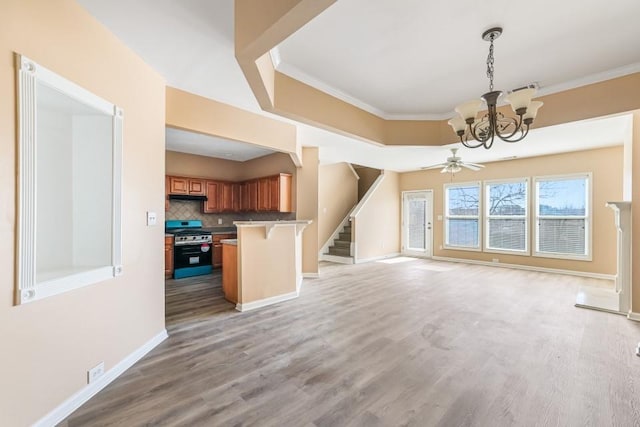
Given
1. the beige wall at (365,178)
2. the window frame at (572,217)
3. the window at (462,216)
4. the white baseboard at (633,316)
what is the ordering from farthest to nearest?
the beige wall at (365,178)
the window at (462,216)
the window frame at (572,217)
the white baseboard at (633,316)

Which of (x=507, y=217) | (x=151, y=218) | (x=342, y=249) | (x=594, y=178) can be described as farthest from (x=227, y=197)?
(x=594, y=178)

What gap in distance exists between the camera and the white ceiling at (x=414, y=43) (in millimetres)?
2086

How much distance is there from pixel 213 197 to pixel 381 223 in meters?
4.68

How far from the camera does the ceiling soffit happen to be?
1638mm

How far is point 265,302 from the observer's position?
150 inches

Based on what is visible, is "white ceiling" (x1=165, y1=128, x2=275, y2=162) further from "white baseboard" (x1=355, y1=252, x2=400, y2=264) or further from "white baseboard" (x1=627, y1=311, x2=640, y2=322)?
"white baseboard" (x1=627, y1=311, x2=640, y2=322)

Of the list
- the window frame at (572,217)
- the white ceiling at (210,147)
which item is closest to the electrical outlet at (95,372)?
the white ceiling at (210,147)

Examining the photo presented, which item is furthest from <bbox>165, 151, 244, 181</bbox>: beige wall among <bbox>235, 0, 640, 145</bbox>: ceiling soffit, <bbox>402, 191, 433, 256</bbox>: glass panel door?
<bbox>402, 191, 433, 256</bbox>: glass panel door

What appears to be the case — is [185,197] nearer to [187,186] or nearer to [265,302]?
[187,186]

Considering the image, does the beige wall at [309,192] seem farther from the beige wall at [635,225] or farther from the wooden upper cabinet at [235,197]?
the beige wall at [635,225]

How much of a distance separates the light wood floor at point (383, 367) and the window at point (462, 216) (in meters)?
3.28

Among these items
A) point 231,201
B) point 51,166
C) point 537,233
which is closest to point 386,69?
point 51,166

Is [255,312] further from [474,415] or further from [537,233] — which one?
[537,233]

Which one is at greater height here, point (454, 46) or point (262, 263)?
point (454, 46)
